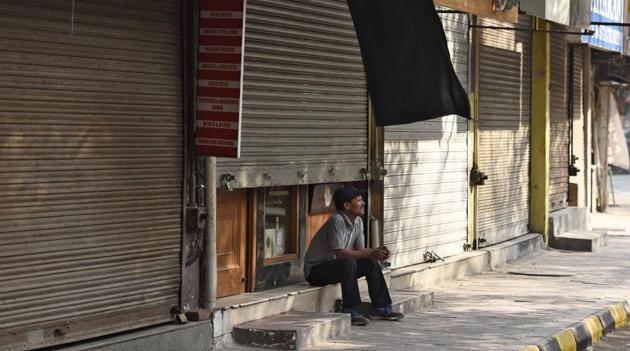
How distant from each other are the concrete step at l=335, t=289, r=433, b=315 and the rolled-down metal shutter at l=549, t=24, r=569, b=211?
8.10 meters

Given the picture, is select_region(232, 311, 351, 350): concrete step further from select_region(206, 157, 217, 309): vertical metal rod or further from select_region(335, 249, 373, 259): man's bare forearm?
select_region(335, 249, 373, 259): man's bare forearm

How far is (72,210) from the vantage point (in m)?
7.90

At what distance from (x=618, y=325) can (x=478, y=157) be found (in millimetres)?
3929

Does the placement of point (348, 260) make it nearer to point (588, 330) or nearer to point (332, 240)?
point (332, 240)

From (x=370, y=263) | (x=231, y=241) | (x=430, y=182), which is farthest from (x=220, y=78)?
(x=430, y=182)

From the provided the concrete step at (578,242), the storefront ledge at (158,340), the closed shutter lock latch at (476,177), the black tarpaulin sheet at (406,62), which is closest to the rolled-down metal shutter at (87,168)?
the storefront ledge at (158,340)

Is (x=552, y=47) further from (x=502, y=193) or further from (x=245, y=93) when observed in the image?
(x=245, y=93)

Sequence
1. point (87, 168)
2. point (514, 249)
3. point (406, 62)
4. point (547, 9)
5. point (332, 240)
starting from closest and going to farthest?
point (87, 168) < point (406, 62) < point (332, 240) < point (547, 9) < point (514, 249)

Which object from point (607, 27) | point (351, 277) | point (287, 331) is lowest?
point (287, 331)

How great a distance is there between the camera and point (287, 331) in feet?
30.2

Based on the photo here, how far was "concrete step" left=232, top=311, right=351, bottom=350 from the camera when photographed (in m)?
9.20

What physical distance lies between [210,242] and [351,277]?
1.68 metres

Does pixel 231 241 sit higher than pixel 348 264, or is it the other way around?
pixel 231 241

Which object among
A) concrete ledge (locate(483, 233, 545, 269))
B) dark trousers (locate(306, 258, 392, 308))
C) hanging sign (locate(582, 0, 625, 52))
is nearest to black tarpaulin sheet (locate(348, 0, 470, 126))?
dark trousers (locate(306, 258, 392, 308))
